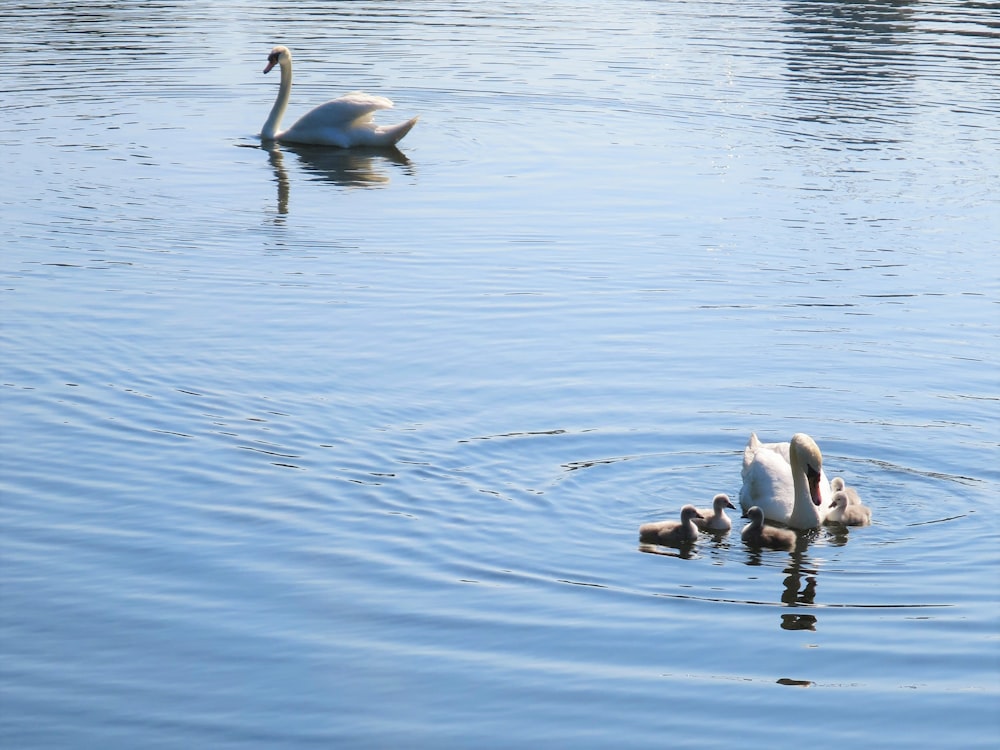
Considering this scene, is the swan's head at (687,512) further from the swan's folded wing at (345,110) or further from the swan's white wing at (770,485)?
the swan's folded wing at (345,110)

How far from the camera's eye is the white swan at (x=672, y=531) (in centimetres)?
1180

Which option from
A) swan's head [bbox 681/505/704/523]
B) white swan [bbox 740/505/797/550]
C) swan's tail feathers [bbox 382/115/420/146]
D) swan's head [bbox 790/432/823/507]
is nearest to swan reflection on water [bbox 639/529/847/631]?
white swan [bbox 740/505/797/550]

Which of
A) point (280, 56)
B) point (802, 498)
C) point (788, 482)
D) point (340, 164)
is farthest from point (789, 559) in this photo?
point (280, 56)

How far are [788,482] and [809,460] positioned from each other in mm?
553

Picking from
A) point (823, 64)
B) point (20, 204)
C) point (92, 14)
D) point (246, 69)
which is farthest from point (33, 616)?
point (92, 14)

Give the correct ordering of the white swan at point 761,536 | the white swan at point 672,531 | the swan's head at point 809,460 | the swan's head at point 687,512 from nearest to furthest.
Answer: the white swan at point 672,531
the swan's head at point 687,512
the white swan at point 761,536
the swan's head at point 809,460

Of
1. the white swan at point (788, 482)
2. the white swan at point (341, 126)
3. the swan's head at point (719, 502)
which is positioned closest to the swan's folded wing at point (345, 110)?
the white swan at point (341, 126)

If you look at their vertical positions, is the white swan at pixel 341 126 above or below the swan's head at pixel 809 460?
below

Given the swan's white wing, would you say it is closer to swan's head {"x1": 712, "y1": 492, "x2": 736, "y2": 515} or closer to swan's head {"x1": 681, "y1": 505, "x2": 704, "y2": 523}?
swan's head {"x1": 712, "y1": 492, "x2": 736, "y2": 515}

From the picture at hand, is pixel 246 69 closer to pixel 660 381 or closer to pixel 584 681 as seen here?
pixel 660 381

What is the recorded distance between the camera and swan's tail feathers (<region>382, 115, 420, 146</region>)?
26.4 meters

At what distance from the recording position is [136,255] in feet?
63.2

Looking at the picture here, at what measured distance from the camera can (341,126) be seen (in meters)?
26.9

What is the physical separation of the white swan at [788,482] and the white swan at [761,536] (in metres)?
0.36
